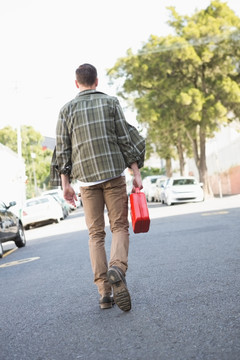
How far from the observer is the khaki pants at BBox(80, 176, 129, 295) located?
4.97m

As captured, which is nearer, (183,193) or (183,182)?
(183,193)

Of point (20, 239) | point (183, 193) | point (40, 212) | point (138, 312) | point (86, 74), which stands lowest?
point (138, 312)

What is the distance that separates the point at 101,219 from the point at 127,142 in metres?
0.69

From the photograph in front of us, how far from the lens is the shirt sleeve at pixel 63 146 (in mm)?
5094

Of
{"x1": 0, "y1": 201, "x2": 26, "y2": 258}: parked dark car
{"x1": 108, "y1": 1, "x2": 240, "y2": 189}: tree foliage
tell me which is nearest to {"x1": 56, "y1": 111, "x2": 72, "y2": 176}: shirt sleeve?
{"x1": 0, "y1": 201, "x2": 26, "y2": 258}: parked dark car

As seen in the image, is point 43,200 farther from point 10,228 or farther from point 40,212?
point 10,228

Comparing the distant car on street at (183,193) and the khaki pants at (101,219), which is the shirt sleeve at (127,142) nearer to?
the khaki pants at (101,219)

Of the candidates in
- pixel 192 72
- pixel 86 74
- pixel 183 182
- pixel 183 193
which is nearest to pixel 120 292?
pixel 86 74

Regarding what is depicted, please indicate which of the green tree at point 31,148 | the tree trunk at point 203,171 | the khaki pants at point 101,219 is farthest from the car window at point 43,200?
the green tree at point 31,148

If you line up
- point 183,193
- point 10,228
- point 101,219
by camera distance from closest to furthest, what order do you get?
1. point 101,219
2. point 10,228
3. point 183,193

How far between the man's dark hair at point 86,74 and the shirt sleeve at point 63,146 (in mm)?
337

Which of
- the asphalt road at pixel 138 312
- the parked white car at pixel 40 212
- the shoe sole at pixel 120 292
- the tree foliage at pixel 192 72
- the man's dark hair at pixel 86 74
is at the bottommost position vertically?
the asphalt road at pixel 138 312

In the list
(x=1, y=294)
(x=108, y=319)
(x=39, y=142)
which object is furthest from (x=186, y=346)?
(x=39, y=142)

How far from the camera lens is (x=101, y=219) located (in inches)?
200
